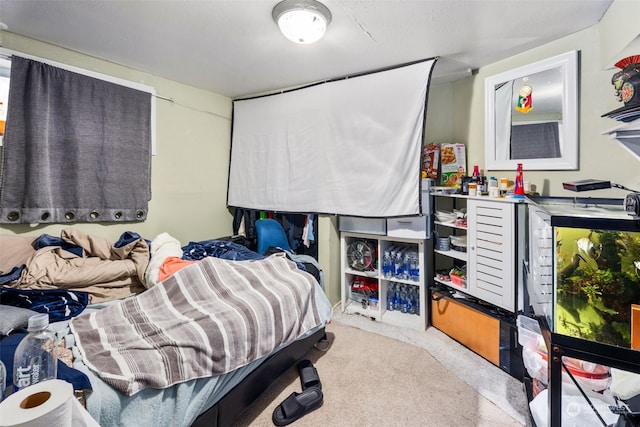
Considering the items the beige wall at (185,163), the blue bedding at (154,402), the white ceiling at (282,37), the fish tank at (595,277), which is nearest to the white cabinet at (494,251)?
the fish tank at (595,277)

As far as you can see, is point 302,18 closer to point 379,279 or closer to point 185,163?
point 185,163

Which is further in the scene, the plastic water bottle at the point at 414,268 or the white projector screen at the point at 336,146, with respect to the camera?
the plastic water bottle at the point at 414,268

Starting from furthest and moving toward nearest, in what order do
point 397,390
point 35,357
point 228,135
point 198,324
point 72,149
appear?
point 228,135 → point 72,149 → point 397,390 → point 198,324 → point 35,357

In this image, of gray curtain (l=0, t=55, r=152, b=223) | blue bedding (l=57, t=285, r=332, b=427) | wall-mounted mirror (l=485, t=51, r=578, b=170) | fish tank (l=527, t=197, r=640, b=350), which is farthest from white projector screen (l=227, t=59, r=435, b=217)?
blue bedding (l=57, t=285, r=332, b=427)

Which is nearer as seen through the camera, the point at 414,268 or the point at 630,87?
the point at 630,87

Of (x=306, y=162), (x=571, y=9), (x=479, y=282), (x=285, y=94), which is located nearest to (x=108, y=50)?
(x=285, y=94)

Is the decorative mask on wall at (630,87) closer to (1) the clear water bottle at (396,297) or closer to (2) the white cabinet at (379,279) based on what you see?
(2) the white cabinet at (379,279)

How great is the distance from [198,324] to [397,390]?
4.21ft

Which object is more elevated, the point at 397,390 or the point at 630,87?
the point at 630,87

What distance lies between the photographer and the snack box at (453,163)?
2.57m

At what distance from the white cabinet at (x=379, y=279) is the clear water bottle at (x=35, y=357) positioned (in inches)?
88.4

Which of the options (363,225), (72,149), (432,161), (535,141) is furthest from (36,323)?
(535,141)

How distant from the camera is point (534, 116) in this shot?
2107mm

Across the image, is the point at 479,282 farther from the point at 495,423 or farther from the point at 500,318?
the point at 495,423
